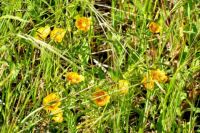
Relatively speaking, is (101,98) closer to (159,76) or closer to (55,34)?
(159,76)

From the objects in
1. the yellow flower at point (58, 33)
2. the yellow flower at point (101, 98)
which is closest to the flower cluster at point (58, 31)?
the yellow flower at point (58, 33)

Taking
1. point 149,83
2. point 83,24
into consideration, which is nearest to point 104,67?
point 83,24

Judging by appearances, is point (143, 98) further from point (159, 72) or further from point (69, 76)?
point (69, 76)

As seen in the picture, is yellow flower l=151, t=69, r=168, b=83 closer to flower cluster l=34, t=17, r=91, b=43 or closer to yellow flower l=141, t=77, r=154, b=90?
yellow flower l=141, t=77, r=154, b=90

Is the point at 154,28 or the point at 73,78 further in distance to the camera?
the point at 154,28

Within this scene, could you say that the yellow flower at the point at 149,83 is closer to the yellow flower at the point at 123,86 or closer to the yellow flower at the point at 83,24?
the yellow flower at the point at 123,86

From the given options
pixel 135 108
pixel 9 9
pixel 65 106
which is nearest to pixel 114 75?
pixel 135 108
